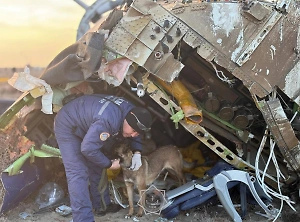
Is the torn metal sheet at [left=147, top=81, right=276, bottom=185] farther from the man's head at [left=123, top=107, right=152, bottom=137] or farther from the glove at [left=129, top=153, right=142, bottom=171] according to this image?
the glove at [left=129, top=153, right=142, bottom=171]

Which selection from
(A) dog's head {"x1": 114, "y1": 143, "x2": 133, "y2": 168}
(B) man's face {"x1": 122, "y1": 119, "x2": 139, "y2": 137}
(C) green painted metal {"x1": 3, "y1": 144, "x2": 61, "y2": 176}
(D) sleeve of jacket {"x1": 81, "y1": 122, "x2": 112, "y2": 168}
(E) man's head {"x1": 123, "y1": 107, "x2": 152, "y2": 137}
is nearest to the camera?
(D) sleeve of jacket {"x1": 81, "y1": 122, "x2": 112, "y2": 168}

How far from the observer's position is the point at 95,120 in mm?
4301

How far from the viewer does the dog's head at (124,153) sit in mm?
4724

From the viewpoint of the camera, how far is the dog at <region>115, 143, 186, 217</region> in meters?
4.78

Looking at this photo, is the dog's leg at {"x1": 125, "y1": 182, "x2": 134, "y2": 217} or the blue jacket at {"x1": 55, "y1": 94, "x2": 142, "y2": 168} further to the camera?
the dog's leg at {"x1": 125, "y1": 182, "x2": 134, "y2": 217}

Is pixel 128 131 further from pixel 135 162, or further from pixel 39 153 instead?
pixel 39 153

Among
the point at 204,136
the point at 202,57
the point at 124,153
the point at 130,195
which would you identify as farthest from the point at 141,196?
the point at 202,57

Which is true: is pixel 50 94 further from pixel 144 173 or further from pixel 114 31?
pixel 144 173

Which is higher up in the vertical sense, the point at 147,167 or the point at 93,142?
the point at 93,142

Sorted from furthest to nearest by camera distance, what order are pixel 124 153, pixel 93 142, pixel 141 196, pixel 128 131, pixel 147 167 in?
pixel 147 167 → pixel 141 196 → pixel 124 153 → pixel 128 131 → pixel 93 142

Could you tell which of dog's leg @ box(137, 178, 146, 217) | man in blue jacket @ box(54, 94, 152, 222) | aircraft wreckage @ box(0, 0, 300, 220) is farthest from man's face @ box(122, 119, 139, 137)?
dog's leg @ box(137, 178, 146, 217)

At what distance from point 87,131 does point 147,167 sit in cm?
108

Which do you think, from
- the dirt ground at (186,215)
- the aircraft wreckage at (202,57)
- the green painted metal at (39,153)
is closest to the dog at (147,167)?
the dirt ground at (186,215)

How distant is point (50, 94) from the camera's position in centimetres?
462
